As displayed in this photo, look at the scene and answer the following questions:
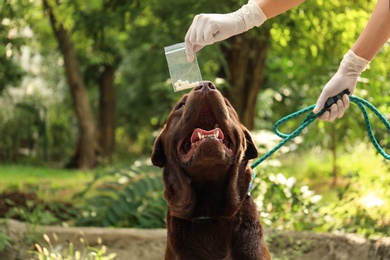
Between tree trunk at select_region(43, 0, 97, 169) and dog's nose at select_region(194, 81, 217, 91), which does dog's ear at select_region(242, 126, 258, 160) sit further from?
tree trunk at select_region(43, 0, 97, 169)

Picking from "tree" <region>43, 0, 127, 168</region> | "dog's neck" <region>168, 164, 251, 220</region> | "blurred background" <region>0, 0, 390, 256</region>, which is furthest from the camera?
"tree" <region>43, 0, 127, 168</region>

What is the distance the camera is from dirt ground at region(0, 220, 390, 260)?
5.14m

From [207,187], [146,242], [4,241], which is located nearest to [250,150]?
[207,187]

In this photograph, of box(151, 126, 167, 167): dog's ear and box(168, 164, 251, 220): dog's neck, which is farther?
box(151, 126, 167, 167): dog's ear

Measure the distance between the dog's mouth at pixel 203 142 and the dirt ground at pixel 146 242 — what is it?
2.18 meters

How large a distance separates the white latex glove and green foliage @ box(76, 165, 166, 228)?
3075 millimetres

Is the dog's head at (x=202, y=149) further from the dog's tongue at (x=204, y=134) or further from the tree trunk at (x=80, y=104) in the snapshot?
the tree trunk at (x=80, y=104)

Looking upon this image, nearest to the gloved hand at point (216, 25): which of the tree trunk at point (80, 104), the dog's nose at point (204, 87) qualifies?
the dog's nose at point (204, 87)

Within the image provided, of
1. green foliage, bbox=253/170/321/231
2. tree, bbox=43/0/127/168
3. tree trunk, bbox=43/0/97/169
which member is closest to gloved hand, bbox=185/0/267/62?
green foliage, bbox=253/170/321/231

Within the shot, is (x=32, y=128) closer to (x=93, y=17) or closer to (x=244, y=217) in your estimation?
(x=93, y=17)

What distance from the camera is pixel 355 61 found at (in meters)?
3.37

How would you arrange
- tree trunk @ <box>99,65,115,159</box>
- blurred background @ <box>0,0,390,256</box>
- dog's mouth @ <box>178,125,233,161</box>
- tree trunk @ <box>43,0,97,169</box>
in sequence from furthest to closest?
tree trunk @ <box>99,65,115,159</box> → tree trunk @ <box>43,0,97,169</box> → blurred background @ <box>0,0,390,256</box> → dog's mouth @ <box>178,125,233,161</box>

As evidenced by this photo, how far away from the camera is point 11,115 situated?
18.3 metres

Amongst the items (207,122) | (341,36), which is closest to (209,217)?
(207,122)
